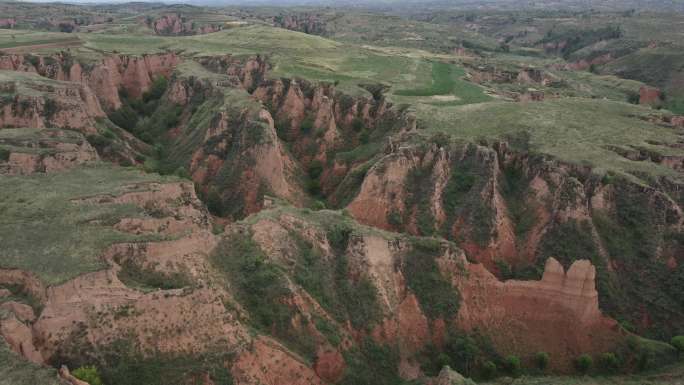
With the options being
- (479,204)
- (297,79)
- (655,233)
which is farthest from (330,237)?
(297,79)

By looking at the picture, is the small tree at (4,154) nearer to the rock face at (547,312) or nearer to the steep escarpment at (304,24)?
the rock face at (547,312)

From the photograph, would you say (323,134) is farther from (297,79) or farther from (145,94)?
(145,94)

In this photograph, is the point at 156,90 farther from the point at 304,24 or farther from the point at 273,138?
the point at 304,24

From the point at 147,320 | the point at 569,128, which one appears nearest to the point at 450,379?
the point at 147,320

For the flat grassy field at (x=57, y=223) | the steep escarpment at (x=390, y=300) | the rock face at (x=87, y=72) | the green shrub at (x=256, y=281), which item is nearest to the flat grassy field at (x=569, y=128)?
the steep escarpment at (x=390, y=300)

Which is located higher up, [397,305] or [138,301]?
[138,301]
